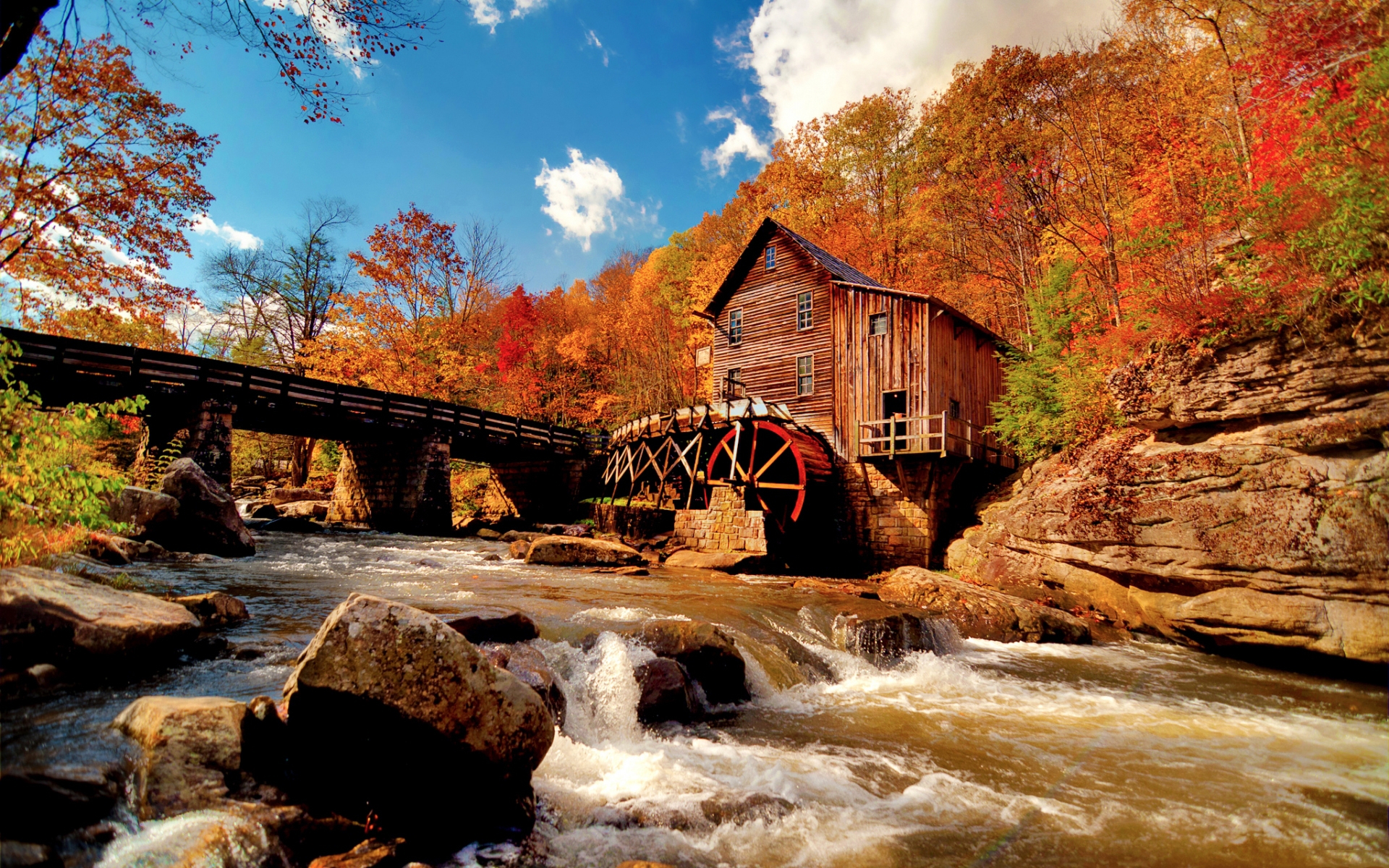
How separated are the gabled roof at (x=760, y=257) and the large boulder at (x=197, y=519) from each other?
15597 millimetres

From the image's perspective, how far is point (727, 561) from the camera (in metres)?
14.0

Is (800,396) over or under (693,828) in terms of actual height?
over

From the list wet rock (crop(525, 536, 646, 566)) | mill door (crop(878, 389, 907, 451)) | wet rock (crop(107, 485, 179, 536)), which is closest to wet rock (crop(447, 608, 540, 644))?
wet rock (crop(525, 536, 646, 566))

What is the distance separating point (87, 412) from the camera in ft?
14.8

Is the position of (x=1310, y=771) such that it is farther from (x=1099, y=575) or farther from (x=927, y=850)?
(x=1099, y=575)

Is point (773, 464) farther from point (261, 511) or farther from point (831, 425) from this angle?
point (261, 511)

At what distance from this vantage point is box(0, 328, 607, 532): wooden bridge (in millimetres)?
13531

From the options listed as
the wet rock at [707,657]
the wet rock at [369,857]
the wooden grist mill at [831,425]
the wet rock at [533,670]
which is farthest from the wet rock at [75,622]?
the wooden grist mill at [831,425]

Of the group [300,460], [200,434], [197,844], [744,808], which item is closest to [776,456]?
[744,808]

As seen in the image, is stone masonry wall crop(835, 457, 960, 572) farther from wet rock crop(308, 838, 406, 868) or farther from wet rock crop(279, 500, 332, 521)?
wet rock crop(279, 500, 332, 521)

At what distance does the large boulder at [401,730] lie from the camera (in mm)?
3117

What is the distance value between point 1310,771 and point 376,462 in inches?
927

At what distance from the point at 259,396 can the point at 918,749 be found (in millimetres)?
18030

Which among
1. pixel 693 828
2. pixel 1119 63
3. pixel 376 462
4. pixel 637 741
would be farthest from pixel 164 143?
pixel 1119 63
